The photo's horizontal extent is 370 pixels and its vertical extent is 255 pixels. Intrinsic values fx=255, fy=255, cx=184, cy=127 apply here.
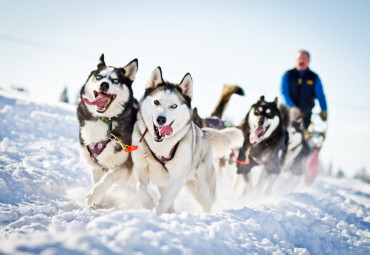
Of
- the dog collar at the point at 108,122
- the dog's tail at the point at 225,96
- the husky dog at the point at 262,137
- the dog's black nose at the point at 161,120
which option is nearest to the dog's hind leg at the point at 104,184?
the dog collar at the point at 108,122

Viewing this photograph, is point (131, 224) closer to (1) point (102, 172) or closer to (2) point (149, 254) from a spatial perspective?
(2) point (149, 254)

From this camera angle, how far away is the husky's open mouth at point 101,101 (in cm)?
273

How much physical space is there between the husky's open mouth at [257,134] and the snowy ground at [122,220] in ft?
3.37

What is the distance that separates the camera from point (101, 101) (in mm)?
2750

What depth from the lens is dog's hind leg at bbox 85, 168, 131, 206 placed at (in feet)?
8.97

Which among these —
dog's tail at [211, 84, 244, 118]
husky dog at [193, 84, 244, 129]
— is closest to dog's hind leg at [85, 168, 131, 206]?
husky dog at [193, 84, 244, 129]

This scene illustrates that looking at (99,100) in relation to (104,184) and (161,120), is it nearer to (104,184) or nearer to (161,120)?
(161,120)

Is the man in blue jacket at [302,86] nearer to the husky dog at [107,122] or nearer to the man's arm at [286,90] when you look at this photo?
the man's arm at [286,90]

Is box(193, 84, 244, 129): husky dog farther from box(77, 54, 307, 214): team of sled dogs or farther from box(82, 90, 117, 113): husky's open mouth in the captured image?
box(82, 90, 117, 113): husky's open mouth

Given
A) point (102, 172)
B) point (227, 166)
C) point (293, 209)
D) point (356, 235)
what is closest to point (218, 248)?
→ point (102, 172)

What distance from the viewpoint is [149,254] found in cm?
142

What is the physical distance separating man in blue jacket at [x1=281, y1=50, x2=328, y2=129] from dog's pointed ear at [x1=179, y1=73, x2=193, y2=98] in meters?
3.44

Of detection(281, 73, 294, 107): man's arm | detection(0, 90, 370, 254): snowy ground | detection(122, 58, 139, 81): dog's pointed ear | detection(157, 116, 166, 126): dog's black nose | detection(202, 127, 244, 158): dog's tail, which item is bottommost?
detection(0, 90, 370, 254): snowy ground

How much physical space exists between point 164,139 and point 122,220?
3.75 feet
